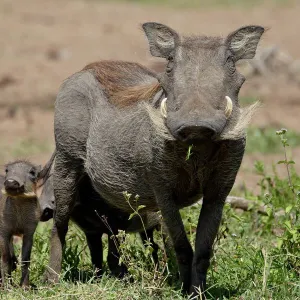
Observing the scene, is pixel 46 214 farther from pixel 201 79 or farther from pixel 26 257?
pixel 201 79

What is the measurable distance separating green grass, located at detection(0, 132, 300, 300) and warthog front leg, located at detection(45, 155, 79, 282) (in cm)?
12

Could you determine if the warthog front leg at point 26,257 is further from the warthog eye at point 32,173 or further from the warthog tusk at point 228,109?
the warthog tusk at point 228,109

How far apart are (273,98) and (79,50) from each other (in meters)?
4.20

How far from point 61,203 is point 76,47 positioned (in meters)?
10.8

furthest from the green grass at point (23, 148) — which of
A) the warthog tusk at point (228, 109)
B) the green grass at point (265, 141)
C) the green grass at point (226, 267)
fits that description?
the warthog tusk at point (228, 109)

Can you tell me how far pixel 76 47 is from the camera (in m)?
16.2

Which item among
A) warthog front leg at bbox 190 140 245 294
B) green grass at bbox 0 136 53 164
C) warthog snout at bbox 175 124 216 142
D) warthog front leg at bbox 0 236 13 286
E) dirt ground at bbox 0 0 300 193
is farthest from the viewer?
dirt ground at bbox 0 0 300 193

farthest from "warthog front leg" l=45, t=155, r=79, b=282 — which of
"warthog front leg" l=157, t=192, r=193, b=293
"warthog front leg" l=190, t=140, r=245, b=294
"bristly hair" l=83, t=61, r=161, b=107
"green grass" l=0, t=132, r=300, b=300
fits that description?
"warthog front leg" l=190, t=140, r=245, b=294

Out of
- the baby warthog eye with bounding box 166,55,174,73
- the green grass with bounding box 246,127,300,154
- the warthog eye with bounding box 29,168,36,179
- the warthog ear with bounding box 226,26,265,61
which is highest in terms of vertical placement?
the warthog ear with bounding box 226,26,265,61

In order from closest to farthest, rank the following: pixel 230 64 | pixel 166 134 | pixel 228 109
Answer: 1. pixel 228 109
2. pixel 166 134
3. pixel 230 64

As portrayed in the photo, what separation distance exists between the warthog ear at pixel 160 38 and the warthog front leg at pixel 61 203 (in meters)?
1.11

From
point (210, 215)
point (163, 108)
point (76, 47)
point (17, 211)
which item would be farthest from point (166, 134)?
point (76, 47)

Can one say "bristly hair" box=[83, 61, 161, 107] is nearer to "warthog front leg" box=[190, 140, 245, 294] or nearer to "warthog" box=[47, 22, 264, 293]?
"warthog" box=[47, 22, 264, 293]

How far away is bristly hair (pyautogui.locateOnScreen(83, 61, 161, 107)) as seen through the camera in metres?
5.30
